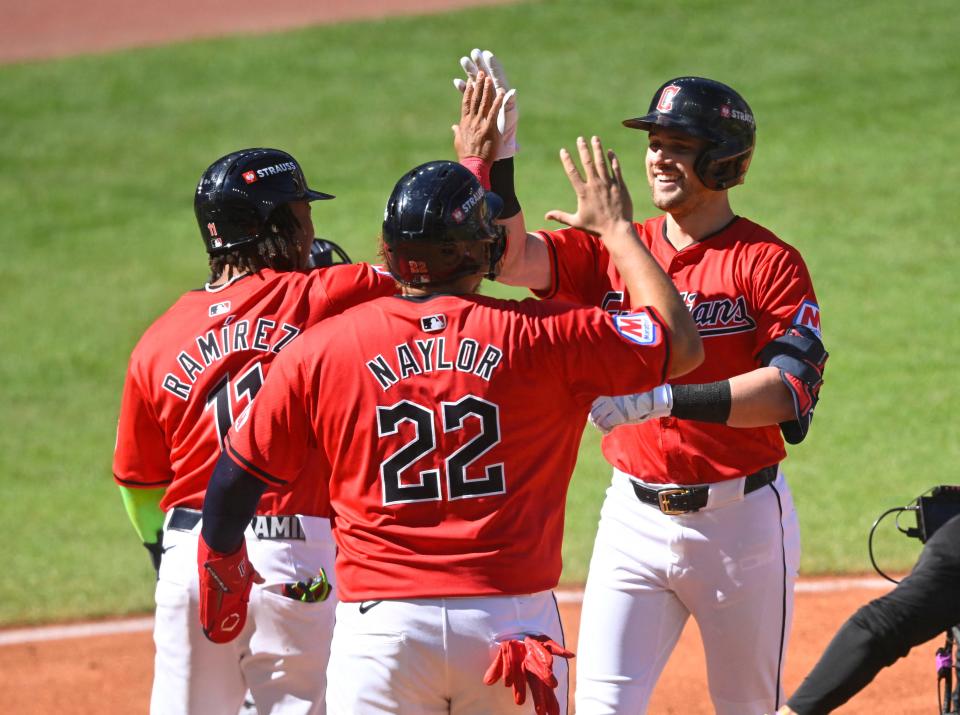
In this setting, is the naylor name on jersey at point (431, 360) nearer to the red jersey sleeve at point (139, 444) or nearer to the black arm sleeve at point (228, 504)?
the black arm sleeve at point (228, 504)

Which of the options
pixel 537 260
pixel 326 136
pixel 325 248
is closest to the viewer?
A: pixel 537 260

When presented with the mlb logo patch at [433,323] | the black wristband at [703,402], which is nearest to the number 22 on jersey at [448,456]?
the mlb logo patch at [433,323]

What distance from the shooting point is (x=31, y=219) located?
48.8 ft

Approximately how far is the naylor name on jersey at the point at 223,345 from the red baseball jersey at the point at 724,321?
3.03 ft

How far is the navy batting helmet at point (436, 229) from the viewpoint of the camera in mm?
3197

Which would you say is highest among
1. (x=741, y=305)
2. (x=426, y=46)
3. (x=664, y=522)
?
(x=426, y=46)

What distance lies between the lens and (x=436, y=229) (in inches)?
125

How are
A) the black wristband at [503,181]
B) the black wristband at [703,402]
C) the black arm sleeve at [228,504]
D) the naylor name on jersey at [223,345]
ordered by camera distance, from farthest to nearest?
the black wristband at [503,181] → the naylor name on jersey at [223,345] → the black wristband at [703,402] → the black arm sleeve at [228,504]

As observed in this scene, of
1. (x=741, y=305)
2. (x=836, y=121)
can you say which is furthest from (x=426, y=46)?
(x=741, y=305)

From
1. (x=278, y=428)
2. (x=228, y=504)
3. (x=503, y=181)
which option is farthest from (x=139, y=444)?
(x=503, y=181)

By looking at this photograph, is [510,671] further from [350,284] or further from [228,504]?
[350,284]

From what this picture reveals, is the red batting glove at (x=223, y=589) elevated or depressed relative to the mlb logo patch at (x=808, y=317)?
depressed

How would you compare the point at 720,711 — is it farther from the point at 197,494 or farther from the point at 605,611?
the point at 197,494

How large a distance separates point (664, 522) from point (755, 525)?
0.90ft
